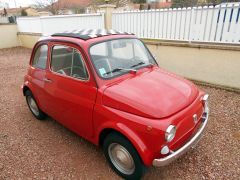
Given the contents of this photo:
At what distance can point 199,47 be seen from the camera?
5812 millimetres

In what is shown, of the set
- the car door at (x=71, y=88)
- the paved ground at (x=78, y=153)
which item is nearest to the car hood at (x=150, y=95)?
the car door at (x=71, y=88)

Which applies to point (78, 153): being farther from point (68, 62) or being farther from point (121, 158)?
point (68, 62)

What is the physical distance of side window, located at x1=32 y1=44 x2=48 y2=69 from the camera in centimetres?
386

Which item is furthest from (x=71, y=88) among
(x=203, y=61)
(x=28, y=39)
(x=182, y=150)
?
(x=28, y=39)

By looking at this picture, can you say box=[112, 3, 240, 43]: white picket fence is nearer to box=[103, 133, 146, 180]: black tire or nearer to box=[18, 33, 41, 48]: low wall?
box=[103, 133, 146, 180]: black tire

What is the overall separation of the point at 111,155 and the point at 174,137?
1015 millimetres

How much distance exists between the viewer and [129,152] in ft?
8.70

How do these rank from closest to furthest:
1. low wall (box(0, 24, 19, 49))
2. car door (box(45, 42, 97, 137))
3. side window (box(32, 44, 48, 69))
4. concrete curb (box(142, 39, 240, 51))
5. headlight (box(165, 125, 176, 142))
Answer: headlight (box(165, 125, 176, 142)), car door (box(45, 42, 97, 137)), side window (box(32, 44, 48, 69)), concrete curb (box(142, 39, 240, 51)), low wall (box(0, 24, 19, 49))

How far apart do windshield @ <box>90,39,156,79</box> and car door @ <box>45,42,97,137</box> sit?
0.21 meters

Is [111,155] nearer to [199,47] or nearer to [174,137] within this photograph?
[174,137]

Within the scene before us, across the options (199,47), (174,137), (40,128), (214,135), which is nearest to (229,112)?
(214,135)

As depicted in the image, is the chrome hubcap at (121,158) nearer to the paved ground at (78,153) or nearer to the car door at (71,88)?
the paved ground at (78,153)

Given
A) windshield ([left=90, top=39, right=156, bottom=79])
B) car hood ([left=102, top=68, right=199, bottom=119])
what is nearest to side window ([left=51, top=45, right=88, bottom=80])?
windshield ([left=90, top=39, right=156, bottom=79])

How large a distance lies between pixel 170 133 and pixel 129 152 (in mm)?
594
